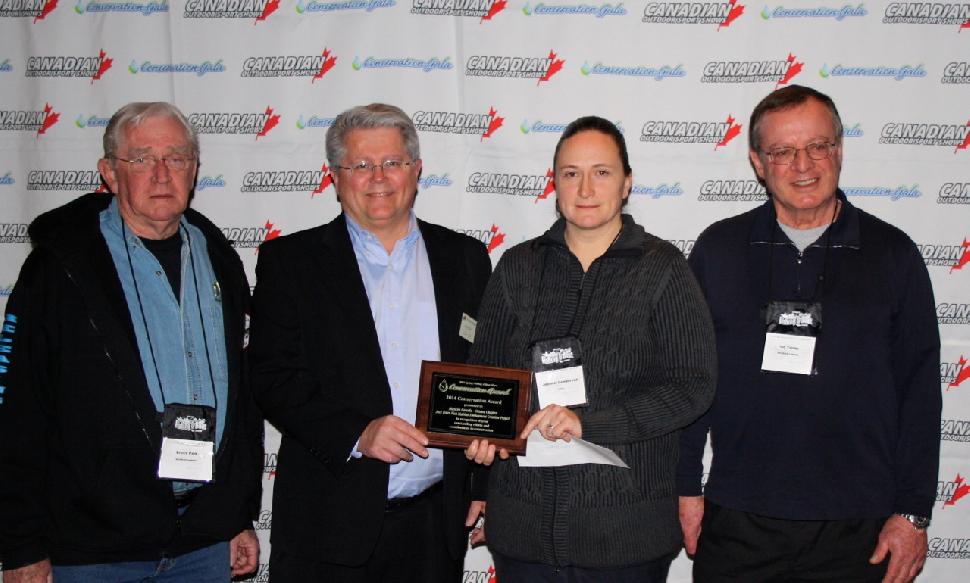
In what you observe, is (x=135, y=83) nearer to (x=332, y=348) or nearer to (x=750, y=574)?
(x=332, y=348)

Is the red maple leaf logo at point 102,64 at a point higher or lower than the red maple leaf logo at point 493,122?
higher

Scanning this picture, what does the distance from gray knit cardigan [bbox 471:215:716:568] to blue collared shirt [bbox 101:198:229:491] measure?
103 cm

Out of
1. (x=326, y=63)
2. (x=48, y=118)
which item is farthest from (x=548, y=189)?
(x=48, y=118)

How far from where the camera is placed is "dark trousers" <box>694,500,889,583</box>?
2.79 metres

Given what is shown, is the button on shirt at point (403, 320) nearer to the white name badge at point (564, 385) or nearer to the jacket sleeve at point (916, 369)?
the white name badge at point (564, 385)

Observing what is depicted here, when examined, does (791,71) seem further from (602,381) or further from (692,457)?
(602,381)

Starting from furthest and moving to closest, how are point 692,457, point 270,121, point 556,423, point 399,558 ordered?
point 270,121
point 692,457
point 399,558
point 556,423

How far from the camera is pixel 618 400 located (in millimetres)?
2576

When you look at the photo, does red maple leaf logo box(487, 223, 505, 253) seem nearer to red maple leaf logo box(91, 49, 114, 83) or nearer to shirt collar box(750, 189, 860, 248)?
shirt collar box(750, 189, 860, 248)

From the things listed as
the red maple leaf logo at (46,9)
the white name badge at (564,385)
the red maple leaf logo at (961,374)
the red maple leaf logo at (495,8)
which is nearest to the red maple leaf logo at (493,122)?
the red maple leaf logo at (495,8)

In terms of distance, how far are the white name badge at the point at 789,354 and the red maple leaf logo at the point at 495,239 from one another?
5.05ft

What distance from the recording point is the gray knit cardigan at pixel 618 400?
252 centimetres

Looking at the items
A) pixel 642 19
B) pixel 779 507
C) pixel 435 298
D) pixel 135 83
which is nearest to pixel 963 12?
pixel 642 19

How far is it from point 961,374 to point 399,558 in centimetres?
280
